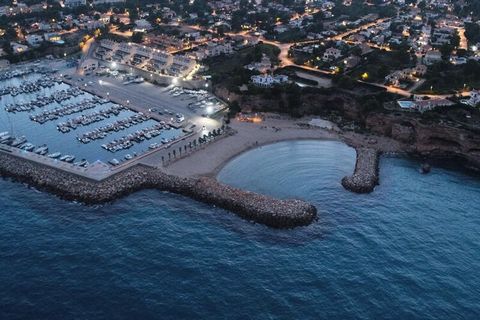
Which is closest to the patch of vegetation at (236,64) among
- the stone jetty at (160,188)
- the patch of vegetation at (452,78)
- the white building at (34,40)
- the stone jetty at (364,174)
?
the stone jetty at (364,174)

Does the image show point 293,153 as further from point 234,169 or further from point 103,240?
point 103,240

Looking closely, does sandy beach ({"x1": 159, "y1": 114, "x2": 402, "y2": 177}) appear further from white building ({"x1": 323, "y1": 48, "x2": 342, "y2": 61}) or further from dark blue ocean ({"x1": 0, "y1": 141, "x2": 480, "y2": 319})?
white building ({"x1": 323, "y1": 48, "x2": 342, "y2": 61})

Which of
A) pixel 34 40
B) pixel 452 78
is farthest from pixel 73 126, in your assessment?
pixel 452 78

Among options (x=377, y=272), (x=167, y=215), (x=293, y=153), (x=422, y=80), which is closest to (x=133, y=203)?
(x=167, y=215)

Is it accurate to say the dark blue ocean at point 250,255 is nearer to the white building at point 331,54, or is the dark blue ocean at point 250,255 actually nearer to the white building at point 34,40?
the white building at point 331,54

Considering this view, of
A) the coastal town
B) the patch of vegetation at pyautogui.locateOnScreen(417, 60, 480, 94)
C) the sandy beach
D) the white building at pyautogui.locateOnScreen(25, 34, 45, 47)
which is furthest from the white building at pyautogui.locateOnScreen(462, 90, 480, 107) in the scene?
the white building at pyautogui.locateOnScreen(25, 34, 45, 47)
